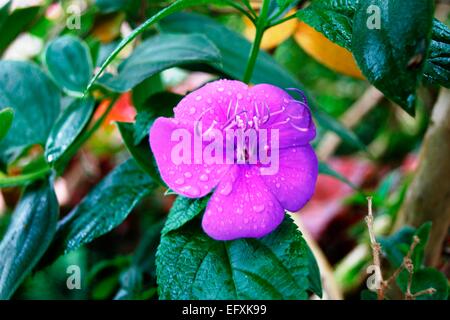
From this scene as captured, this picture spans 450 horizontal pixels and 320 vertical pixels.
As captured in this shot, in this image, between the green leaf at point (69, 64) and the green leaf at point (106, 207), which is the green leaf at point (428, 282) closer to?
the green leaf at point (106, 207)

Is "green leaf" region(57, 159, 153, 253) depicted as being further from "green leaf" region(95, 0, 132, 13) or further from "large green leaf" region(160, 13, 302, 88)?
"green leaf" region(95, 0, 132, 13)

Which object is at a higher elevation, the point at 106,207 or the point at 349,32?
the point at 349,32

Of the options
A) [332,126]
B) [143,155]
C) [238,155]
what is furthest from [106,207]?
[332,126]

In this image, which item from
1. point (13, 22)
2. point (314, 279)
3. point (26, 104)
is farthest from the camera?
point (13, 22)

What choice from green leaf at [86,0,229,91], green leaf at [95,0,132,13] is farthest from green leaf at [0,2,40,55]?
green leaf at [86,0,229,91]

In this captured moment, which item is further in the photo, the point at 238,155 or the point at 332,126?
the point at 332,126

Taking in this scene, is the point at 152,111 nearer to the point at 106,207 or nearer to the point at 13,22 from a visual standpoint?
the point at 106,207

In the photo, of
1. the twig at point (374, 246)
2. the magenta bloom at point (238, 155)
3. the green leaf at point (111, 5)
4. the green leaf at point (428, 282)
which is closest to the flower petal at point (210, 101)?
the magenta bloom at point (238, 155)
